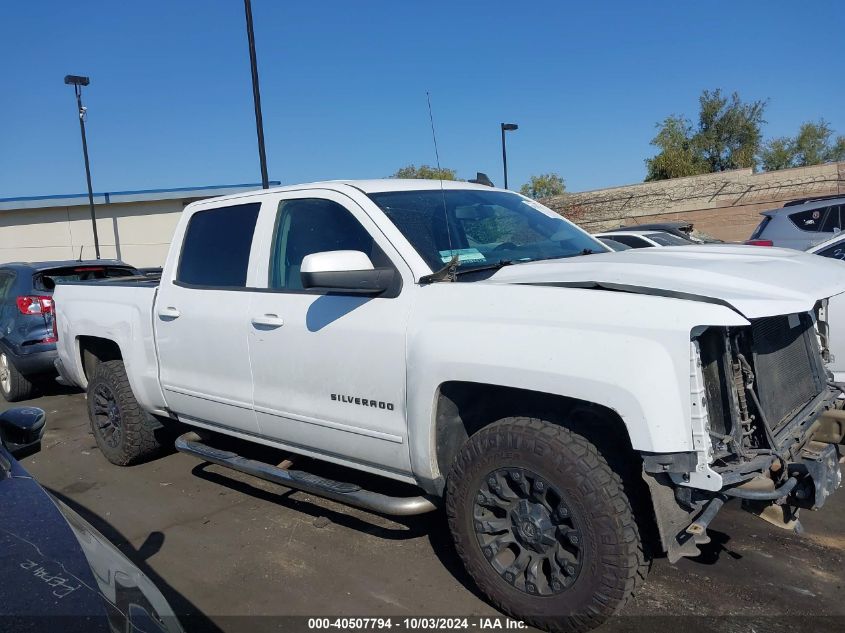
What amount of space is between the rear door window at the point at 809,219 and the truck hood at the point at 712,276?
804 cm

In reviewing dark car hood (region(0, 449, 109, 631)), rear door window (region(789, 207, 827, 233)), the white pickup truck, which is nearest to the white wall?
rear door window (region(789, 207, 827, 233))

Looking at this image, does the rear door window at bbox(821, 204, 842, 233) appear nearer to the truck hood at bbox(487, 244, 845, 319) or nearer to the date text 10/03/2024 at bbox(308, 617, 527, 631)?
the truck hood at bbox(487, 244, 845, 319)

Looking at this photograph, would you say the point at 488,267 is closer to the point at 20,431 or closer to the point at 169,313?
the point at 20,431

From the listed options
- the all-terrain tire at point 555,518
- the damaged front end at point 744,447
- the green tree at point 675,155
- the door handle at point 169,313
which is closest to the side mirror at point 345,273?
the all-terrain tire at point 555,518

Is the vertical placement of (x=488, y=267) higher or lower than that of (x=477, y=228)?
lower

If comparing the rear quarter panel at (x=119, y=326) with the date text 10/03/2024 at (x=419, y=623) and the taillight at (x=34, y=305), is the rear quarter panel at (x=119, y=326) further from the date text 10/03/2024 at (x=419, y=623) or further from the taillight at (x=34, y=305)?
the taillight at (x=34, y=305)

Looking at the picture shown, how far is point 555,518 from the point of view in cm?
278

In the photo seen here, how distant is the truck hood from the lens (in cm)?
257

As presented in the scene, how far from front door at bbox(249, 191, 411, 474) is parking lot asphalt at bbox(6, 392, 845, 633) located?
24.3 inches

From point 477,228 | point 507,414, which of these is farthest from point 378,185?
point 507,414

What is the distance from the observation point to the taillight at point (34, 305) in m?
7.98

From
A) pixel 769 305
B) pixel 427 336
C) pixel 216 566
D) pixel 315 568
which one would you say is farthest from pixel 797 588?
pixel 216 566

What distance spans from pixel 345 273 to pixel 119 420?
3.05 m

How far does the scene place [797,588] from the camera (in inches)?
128
